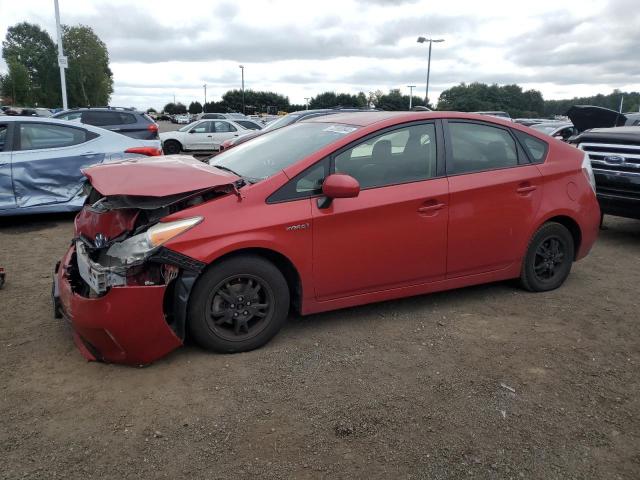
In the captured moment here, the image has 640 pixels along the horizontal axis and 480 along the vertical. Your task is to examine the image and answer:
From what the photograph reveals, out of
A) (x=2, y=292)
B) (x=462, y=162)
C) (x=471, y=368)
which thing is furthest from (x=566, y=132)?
(x=2, y=292)

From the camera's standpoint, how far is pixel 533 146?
463 centimetres

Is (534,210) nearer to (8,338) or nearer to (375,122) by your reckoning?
(375,122)

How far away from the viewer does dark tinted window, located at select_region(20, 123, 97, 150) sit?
7.06 metres

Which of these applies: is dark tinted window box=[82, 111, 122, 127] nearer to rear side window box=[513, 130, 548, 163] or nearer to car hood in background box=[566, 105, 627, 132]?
car hood in background box=[566, 105, 627, 132]

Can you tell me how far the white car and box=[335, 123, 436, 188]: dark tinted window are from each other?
16014 mm

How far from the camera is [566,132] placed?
16141 millimetres

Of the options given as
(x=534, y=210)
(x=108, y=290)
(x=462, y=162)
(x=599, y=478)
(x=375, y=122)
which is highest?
(x=375, y=122)

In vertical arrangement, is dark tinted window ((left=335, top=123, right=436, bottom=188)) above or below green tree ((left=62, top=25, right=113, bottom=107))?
below

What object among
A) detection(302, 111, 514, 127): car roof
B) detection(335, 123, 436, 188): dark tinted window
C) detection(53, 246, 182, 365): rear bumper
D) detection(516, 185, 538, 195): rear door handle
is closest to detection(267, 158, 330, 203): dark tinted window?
detection(335, 123, 436, 188): dark tinted window

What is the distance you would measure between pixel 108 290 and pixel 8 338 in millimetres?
1145

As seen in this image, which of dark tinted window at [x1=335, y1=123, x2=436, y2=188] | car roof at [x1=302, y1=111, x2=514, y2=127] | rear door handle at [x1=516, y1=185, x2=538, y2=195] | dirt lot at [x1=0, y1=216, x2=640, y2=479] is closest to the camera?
dirt lot at [x1=0, y1=216, x2=640, y2=479]

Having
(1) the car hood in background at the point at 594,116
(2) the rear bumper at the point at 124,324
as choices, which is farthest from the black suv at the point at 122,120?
(2) the rear bumper at the point at 124,324

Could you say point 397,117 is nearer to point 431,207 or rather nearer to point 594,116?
point 431,207

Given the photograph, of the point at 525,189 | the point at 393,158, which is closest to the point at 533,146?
the point at 525,189
